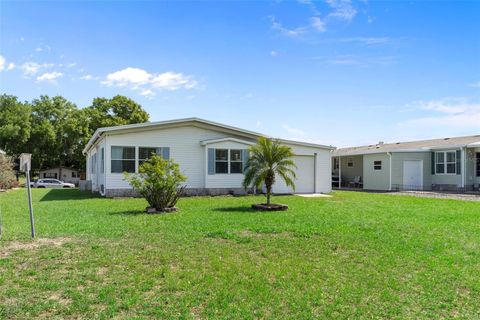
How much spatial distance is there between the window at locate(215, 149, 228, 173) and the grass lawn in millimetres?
10156

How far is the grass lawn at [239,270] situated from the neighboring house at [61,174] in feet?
127

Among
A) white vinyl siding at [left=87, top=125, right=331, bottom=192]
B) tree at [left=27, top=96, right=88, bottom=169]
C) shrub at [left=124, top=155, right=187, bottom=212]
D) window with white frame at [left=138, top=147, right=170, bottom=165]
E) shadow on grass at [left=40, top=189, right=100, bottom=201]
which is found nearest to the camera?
shrub at [left=124, top=155, right=187, bottom=212]

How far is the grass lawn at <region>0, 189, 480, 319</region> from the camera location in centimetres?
437

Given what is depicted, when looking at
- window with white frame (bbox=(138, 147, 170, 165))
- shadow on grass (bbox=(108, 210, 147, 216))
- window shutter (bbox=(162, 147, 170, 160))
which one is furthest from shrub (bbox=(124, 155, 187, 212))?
window shutter (bbox=(162, 147, 170, 160))

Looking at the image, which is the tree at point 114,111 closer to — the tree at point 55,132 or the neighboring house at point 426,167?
the tree at point 55,132

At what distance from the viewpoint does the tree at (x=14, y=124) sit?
37875 mm

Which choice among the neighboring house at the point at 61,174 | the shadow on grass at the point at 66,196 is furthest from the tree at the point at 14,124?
the shadow on grass at the point at 66,196

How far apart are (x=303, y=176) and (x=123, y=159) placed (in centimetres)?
1016

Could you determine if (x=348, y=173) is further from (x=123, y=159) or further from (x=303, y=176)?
(x=123, y=159)

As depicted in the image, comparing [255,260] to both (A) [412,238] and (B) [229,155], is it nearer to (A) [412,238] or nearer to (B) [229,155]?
(A) [412,238]

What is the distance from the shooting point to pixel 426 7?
12.1 metres

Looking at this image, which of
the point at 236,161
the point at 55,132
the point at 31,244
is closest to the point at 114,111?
the point at 55,132

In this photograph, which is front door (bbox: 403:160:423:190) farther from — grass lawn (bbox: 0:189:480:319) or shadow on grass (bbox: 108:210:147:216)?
shadow on grass (bbox: 108:210:147:216)

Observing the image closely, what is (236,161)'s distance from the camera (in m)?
20.6
